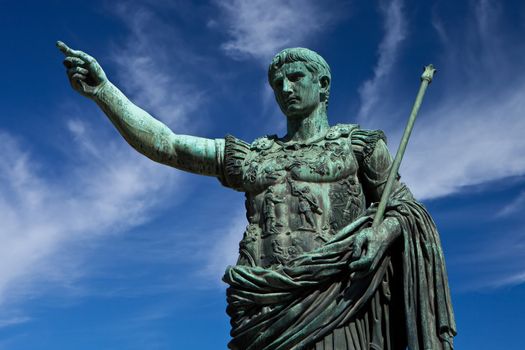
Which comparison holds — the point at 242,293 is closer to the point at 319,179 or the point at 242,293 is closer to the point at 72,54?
the point at 319,179

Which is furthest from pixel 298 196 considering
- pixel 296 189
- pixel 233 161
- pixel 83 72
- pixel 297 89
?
pixel 83 72

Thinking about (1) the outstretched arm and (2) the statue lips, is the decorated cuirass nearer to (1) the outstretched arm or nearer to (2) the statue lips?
(1) the outstretched arm

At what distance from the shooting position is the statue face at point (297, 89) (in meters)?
9.30

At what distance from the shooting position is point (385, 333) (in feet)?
27.9

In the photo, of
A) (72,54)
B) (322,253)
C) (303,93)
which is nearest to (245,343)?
(322,253)

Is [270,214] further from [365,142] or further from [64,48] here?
[64,48]

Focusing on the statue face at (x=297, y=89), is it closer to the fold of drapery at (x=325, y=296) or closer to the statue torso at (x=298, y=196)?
the statue torso at (x=298, y=196)

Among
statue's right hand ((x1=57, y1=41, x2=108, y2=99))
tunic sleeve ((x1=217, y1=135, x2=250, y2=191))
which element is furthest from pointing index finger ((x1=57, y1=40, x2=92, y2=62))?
tunic sleeve ((x1=217, y1=135, x2=250, y2=191))

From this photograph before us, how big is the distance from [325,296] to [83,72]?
125 inches

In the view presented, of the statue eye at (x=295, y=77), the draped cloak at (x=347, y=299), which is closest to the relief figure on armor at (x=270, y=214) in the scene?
the draped cloak at (x=347, y=299)

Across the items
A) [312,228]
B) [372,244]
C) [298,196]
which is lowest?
[372,244]

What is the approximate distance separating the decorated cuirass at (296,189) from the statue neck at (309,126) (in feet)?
0.36

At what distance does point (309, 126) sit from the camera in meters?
9.38

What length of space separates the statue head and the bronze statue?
1cm
